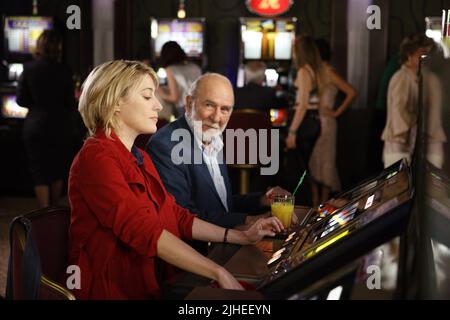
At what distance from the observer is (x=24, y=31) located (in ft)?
20.2

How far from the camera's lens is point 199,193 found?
2.34 m

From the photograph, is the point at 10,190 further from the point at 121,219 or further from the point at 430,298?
the point at 430,298

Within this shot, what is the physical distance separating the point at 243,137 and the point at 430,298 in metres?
3.38

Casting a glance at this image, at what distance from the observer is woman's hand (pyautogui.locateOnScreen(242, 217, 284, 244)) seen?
70.8 inches

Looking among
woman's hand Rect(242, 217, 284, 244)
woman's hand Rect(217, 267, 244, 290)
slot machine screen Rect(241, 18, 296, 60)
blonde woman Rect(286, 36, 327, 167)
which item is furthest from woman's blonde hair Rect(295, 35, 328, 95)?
woman's hand Rect(217, 267, 244, 290)

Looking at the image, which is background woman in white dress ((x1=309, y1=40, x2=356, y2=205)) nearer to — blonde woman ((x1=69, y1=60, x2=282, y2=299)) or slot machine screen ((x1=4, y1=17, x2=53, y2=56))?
slot machine screen ((x1=4, y1=17, x2=53, y2=56))

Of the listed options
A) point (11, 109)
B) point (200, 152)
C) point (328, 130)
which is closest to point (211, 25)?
point (328, 130)

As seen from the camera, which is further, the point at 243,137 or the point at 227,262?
the point at 243,137

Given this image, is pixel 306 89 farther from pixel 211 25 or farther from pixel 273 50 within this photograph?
pixel 211 25

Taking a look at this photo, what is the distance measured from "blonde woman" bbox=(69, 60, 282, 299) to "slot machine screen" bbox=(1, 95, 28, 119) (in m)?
4.53

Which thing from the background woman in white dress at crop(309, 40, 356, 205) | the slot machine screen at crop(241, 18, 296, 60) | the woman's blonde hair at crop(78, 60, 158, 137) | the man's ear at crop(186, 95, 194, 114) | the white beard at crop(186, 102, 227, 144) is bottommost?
the background woman in white dress at crop(309, 40, 356, 205)
